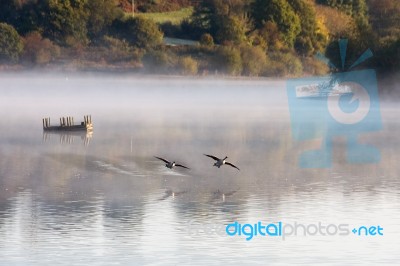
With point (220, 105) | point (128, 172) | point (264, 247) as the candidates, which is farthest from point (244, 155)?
point (220, 105)

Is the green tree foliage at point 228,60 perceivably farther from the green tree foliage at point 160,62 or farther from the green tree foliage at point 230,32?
the green tree foliage at point 230,32

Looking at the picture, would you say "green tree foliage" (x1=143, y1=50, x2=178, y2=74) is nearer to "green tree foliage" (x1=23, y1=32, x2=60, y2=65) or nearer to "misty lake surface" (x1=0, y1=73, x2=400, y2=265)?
"green tree foliage" (x1=23, y1=32, x2=60, y2=65)

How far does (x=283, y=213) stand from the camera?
22906 millimetres

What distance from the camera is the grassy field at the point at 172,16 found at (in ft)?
335

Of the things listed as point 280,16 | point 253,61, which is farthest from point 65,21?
point 280,16

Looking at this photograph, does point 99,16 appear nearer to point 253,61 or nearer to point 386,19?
point 253,61

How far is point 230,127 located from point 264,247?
983 inches

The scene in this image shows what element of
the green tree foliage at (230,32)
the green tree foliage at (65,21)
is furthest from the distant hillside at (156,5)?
the green tree foliage at (230,32)

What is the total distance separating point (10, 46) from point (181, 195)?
7003 centimetres

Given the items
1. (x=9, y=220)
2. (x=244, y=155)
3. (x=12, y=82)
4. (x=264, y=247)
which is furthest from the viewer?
(x=12, y=82)

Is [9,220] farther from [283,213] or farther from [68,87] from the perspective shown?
[68,87]

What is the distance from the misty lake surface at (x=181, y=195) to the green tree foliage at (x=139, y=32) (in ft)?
145

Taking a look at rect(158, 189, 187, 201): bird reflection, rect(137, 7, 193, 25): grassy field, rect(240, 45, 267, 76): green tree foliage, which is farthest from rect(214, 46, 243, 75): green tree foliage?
rect(158, 189, 187, 201): bird reflection

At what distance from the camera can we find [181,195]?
2516 cm
